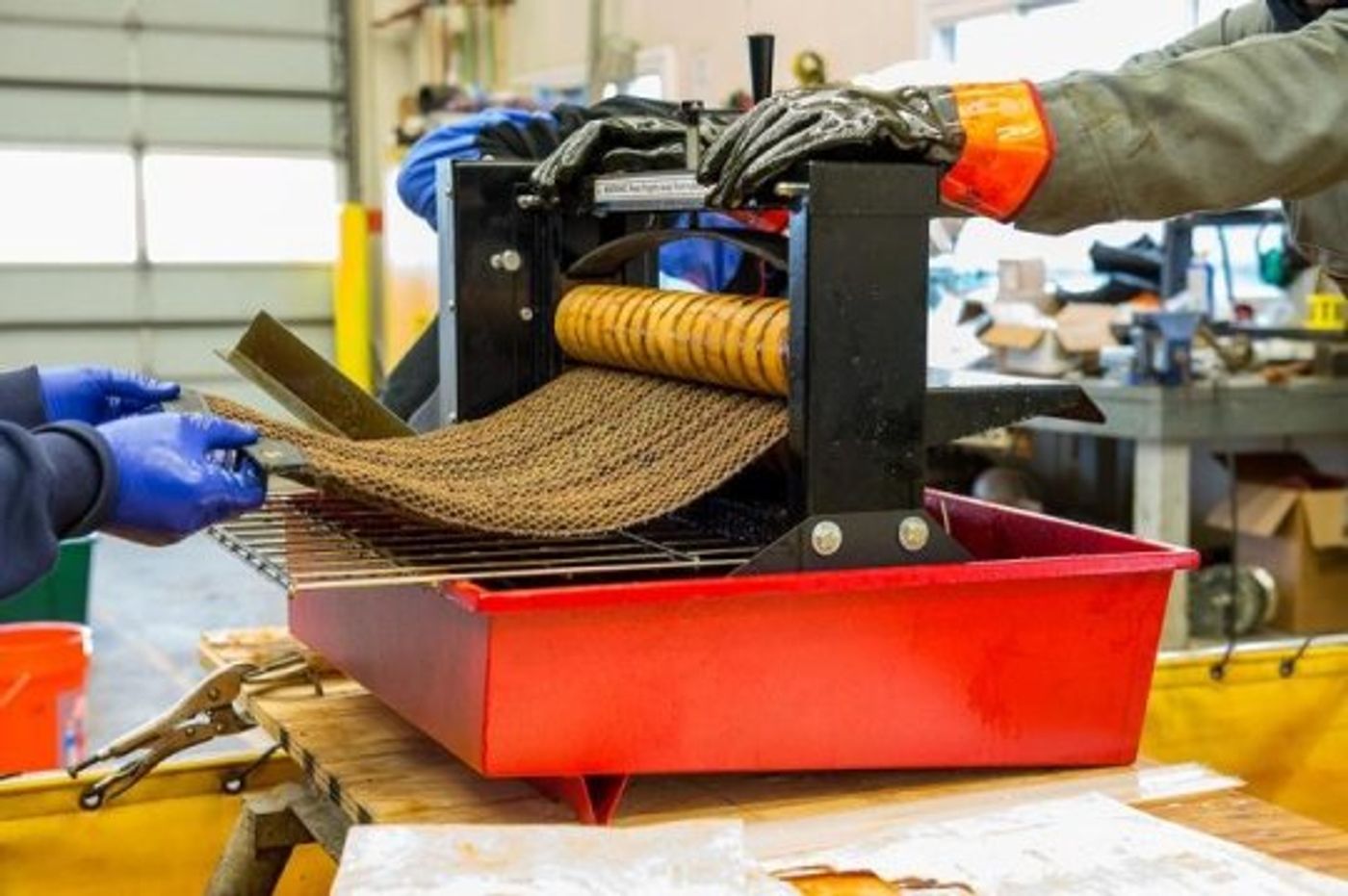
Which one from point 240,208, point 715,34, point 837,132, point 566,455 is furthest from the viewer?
point 240,208


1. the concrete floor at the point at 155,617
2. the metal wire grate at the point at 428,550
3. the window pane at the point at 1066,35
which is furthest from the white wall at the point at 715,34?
the metal wire grate at the point at 428,550

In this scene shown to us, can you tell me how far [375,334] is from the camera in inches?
338

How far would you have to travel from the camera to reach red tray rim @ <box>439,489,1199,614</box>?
1.05 metres

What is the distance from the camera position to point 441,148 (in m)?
2.25

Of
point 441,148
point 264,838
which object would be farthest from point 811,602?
point 441,148

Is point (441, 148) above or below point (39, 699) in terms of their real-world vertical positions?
above

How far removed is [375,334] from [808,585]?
25.2 ft

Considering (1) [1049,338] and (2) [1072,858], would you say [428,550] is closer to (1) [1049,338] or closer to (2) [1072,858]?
(2) [1072,858]

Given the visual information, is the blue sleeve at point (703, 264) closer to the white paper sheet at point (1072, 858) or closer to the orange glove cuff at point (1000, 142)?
the orange glove cuff at point (1000, 142)

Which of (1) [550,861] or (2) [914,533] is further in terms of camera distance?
(2) [914,533]

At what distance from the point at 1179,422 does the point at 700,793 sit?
2458 millimetres

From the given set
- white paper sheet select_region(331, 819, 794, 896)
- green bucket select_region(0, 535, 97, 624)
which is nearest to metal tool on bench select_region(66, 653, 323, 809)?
white paper sheet select_region(331, 819, 794, 896)

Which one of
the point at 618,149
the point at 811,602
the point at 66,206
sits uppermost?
the point at 66,206

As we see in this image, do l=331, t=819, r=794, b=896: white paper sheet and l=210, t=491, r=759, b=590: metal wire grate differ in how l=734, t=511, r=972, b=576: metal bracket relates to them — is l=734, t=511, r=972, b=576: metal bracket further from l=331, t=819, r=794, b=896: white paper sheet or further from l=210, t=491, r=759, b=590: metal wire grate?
l=331, t=819, r=794, b=896: white paper sheet
